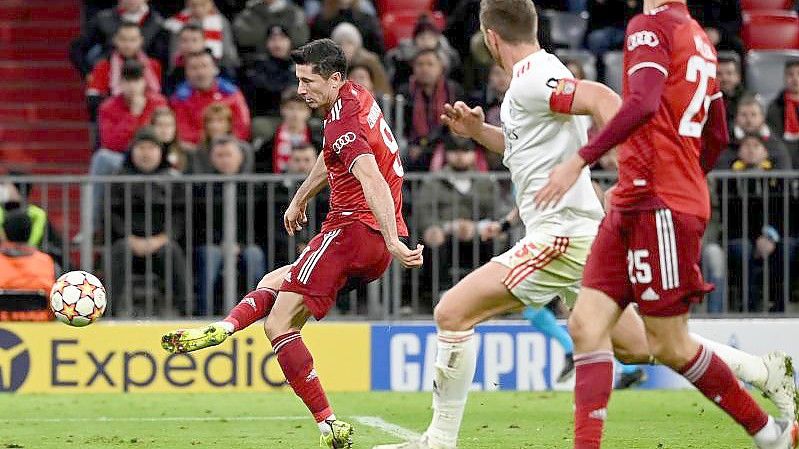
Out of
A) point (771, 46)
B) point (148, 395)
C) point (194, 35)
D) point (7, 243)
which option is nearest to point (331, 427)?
point (148, 395)

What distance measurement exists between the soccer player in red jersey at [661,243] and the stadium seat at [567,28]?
10.4 meters

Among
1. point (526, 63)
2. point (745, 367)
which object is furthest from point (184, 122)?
point (745, 367)

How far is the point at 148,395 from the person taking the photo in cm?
1276

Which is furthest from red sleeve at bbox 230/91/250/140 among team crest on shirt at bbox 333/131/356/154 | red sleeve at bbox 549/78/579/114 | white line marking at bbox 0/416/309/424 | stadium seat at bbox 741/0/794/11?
red sleeve at bbox 549/78/579/114

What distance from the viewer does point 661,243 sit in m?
6.75

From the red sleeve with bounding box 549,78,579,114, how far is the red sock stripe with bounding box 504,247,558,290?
0.68 meters

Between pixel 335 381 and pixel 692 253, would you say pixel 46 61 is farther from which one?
pixel 692 253

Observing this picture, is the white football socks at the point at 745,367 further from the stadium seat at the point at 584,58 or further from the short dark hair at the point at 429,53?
the stadium seat at the point at 584,58

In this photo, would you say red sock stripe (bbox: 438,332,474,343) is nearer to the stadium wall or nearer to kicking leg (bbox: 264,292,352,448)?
kicking leg (bbox: 264,292,352,448)

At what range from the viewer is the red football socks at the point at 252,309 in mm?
8617

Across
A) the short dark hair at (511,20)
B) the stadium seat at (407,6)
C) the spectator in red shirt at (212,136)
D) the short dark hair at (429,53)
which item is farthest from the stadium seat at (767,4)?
the short dark hair at (511,20)

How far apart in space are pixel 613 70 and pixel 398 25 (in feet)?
8.51

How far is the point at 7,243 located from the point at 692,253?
309 inches

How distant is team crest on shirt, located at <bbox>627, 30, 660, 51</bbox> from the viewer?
661 cm
